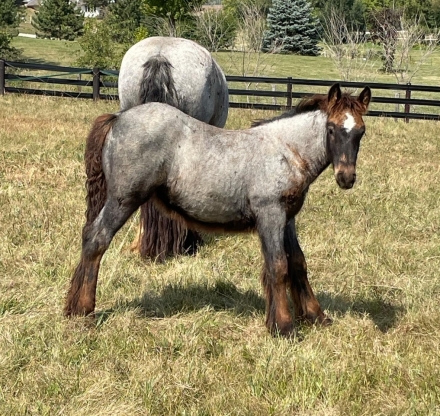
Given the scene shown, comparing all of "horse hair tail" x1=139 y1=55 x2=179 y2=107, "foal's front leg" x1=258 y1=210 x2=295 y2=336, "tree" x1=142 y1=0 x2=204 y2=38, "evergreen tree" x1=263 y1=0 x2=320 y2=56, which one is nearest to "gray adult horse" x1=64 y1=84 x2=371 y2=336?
"foal's front leg" x1=258 y1=210 x2=295 y2=336

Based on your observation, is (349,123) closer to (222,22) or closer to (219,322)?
(219,322)

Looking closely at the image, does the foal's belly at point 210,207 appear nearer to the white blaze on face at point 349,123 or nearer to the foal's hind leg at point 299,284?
the foal's hind leg at point 299,284

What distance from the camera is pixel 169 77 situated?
6.26 m

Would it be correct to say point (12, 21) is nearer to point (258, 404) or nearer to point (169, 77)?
point (169, 77)

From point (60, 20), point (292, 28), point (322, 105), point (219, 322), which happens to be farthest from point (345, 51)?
point (60, 20)

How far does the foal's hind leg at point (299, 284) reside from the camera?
4.86 m

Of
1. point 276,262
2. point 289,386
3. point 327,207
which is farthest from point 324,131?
point 327,207

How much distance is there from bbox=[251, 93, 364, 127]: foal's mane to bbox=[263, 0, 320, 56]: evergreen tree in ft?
139

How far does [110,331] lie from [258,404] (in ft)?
4.20

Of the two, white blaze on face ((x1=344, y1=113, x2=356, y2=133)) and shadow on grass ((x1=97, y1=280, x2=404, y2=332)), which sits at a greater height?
white blaze on face ((x1=344, y1=113, x2=356, y2=133))

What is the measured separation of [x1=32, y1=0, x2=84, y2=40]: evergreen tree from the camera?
53.5m

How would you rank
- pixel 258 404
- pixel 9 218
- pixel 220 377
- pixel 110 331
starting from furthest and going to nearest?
pixel 9 218 → pixel 110 331 → pixel 220 377 → pixel 258 404

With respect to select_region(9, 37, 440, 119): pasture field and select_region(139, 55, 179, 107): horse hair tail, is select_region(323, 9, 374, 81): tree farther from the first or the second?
select_region(139, 55, 179, 107): horse hair tail

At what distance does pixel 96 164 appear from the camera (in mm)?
4594
